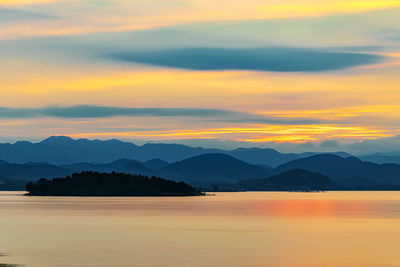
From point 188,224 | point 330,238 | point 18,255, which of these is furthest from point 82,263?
Result: point 188,224

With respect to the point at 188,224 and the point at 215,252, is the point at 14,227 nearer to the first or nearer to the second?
the point at 188,224

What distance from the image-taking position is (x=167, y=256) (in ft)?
352

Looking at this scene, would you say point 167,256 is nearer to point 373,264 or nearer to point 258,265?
point 258,265

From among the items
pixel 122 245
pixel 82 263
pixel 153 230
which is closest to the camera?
pixel 82 263

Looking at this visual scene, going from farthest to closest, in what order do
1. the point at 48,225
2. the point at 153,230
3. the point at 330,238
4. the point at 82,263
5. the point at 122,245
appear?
the point at 48,225, the point at 153,230, the point at 330,238, the point at 122,245, the point at 82,263

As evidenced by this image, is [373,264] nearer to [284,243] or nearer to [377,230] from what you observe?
[284,243]

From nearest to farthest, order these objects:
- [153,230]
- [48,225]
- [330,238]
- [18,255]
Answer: [18,255]
[330,238]
[153,230]
[48,225]

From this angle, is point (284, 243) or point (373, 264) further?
point (284, 243)

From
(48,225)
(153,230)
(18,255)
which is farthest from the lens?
(48,225)

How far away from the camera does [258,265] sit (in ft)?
319

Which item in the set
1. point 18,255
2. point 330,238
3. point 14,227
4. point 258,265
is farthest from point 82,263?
point 14,227

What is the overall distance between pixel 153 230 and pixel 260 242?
34758mm

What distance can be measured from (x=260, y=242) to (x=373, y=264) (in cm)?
3428

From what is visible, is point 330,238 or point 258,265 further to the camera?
point 330,238
